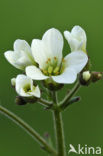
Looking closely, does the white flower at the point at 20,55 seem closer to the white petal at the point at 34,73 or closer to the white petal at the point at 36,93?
the white petal at the point at 34,73

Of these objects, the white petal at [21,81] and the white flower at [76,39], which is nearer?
the white petal at [21,81]

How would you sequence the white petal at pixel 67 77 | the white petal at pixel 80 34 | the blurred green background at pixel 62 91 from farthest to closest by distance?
1. the blurred green background at pixel 62 91
2. the white petal at pixel 80 34
3. the white petal at pixel 67 77

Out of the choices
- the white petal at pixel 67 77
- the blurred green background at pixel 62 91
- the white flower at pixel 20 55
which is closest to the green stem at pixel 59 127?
the white petal at pixel 67 77

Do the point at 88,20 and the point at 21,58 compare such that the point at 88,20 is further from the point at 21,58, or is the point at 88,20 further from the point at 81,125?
the point at 21,58

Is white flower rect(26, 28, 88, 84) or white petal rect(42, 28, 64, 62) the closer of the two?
white flower rect(26, 28, 88, 84)

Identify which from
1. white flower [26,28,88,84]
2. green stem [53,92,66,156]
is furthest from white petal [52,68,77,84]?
green stem [53,92,66,156]

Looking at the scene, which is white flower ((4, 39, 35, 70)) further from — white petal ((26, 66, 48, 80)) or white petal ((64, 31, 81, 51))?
white petal ((64, 31, 81, 51))
